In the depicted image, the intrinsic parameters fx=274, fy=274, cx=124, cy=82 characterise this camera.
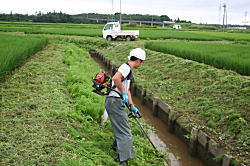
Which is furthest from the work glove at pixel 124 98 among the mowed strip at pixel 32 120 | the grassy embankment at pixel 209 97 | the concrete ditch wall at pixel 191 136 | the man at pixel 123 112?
the grassy embankment at pixel 209 97

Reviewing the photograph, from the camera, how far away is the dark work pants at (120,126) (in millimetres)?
3883

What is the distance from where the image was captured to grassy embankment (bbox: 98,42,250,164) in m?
5.25

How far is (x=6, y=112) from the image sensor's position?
4.66 m

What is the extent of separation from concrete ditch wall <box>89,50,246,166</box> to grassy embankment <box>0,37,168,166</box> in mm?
1014

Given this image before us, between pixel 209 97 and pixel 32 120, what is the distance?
15.3 ft

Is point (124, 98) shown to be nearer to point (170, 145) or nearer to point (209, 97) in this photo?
point (170, 145)

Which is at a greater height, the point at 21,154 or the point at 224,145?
the point at 21,154

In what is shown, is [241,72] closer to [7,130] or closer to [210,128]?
[210,128]

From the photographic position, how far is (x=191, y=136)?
560 centimetres

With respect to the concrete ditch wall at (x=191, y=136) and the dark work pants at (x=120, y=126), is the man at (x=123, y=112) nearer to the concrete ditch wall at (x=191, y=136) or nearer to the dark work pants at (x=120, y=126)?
the dark work pants at (x=120, y=126)

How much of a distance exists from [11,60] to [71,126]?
4049 millimetres

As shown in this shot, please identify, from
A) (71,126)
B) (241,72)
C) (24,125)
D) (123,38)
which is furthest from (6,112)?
(123,38)

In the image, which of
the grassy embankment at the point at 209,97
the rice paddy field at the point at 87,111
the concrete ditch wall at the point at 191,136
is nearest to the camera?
the rice paddy field at the point at 87,111

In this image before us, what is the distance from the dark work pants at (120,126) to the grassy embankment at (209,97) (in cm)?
194
